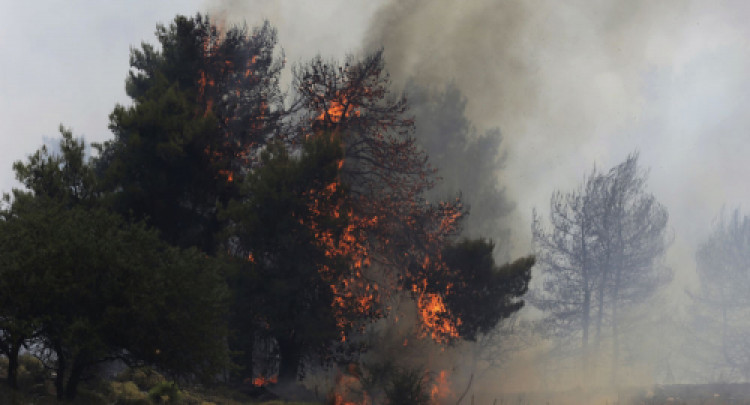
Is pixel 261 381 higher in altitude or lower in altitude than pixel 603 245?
lower

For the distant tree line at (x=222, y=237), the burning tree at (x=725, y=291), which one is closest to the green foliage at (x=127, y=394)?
the distant tree line at (x=222, y=237)

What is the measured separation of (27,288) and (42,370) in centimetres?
590

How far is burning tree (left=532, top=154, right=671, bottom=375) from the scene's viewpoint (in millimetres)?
42719

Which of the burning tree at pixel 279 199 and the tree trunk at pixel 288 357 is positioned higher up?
the burning tree at pixel 279 199

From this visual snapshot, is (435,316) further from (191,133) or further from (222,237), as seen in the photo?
(191,133)

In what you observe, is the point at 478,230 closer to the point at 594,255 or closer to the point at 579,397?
the point at 594,255

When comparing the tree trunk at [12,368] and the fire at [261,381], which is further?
the fire at [261,381]

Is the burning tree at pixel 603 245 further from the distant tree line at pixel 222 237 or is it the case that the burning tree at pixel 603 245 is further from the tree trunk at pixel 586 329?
the distant tree line at pixel 222 237

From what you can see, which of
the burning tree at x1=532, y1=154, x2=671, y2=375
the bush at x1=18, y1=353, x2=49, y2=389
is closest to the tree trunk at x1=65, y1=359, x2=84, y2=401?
the bush at x1=18, y1=353, x2=49, y2=389

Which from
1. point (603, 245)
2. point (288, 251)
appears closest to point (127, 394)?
point (288, 251)

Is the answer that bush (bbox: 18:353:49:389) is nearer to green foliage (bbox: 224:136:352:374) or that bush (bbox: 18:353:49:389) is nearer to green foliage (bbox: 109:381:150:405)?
green foliage (bbox: 109:381:150:405)

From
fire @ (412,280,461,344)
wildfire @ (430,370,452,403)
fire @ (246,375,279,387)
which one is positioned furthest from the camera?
wildfire @ (430,370,452,403)

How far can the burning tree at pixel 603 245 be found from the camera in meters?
42.7

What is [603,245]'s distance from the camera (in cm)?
4281
